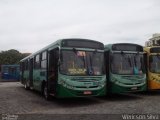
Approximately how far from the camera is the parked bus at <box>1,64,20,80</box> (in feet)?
149

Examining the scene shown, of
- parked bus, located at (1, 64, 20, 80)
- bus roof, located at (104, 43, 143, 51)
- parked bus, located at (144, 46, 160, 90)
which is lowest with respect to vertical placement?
parked bus, located at (1, 64, 20, 80)

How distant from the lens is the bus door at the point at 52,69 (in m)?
13.4

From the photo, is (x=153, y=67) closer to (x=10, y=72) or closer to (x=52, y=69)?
(x=52, y=69)

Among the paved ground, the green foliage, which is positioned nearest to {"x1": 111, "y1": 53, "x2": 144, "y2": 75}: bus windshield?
the paved ground

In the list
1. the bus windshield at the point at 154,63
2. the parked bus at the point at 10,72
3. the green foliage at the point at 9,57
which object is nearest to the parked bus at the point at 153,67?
the bus windshield at the point at 154,63

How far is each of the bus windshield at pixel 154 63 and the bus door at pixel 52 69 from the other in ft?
19.0

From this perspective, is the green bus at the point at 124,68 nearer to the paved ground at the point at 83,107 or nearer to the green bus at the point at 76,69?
the paved ground at the point at 83,107

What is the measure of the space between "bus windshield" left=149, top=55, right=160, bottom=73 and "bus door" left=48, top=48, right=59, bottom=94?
580 centimetres

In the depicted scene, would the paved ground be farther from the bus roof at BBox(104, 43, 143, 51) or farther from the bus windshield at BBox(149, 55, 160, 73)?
the bus roof at BBox(104, 43, 143, 51)

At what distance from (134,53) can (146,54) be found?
1915mm

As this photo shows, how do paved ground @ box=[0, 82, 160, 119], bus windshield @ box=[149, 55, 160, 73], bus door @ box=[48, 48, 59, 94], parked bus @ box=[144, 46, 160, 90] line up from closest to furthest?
paved ground @ box=[0, 82, 160, 119] < bus door @ box=[48, 48, 59, 94] < parked bus @ box=[144, 46, 160, 90] < bus windshield @ box=[149, 55, 160, 73]

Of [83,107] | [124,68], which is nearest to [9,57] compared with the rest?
[124,68]

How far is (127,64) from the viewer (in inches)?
600

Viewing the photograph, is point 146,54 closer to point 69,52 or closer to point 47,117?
point 69,52
